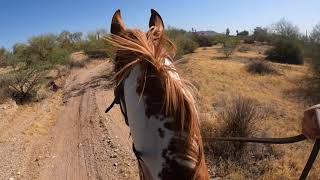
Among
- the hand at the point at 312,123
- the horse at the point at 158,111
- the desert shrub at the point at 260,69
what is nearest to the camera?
the hand at the point at 312,123

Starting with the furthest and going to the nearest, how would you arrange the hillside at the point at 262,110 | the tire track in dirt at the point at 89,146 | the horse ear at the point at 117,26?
the tire track in dirt at the point at 89,146 → the hillside at the point at 262,110 → the horse ear at the point at 117,26

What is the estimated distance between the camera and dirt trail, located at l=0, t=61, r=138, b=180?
25.8 feet

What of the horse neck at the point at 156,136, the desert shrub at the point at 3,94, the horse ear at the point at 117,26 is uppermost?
the horse ear at the point at 117,26

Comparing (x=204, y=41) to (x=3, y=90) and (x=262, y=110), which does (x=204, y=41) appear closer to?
(x=3, y=90)

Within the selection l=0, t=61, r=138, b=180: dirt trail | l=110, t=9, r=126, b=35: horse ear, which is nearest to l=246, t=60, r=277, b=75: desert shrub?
l=0, t=61, r=138, b=180: dirt trail

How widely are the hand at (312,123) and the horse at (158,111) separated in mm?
440

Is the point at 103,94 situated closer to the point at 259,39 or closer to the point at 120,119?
the point at 120,119

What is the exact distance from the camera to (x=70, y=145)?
9.71 metres

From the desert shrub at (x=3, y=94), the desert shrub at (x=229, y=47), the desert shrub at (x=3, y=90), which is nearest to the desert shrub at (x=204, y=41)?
the desert shrub at (x=229, y=47)

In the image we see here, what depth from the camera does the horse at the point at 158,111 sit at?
1.64 m

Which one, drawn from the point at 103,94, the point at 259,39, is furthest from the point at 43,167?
the point at 259,39

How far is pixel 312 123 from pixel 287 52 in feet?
128

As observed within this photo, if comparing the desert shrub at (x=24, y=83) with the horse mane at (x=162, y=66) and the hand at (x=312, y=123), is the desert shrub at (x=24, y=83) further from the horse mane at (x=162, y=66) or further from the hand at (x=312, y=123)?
the hand at (x=312, y=123)

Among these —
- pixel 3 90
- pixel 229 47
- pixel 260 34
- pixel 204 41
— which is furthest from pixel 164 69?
pixel 260 34
